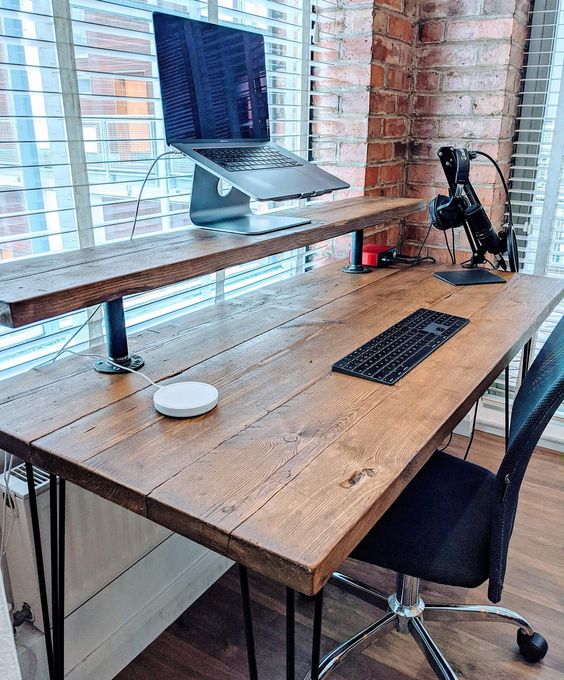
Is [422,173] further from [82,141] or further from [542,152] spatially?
[82,141]

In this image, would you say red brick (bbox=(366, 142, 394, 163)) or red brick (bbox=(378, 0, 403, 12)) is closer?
red brick (bbox=(378, 0, 403, 12))

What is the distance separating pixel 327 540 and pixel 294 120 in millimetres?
1657

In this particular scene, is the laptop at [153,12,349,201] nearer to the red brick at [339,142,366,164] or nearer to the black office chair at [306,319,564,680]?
the red brick at [339,142,366,164]

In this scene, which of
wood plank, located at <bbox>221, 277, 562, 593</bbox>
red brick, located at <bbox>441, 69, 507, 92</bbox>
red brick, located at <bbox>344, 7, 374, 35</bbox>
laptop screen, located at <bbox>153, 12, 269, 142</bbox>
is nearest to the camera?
wood plank, located at <bbox>221, 277, 562, 593</bbox>

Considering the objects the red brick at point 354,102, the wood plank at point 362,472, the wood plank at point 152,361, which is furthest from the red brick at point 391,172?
the wood plank at point 362,472

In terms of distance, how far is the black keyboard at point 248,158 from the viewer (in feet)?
4.42

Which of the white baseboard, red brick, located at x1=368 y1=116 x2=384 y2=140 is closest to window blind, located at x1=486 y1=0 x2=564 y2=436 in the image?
red brick, located at x1=368 y1=116 x2=384 y2=140

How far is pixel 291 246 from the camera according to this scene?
4.55 ft

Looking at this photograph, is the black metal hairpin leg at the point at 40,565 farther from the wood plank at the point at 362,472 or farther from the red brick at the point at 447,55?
the red brick at the point at 447,55

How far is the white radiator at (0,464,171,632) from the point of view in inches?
46.9

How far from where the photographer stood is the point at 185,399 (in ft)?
3.37

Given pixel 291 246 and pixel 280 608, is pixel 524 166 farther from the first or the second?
pixel 280 608

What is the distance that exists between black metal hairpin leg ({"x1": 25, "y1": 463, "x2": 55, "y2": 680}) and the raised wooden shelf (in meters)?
0.34

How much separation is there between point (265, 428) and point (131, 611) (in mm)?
788
